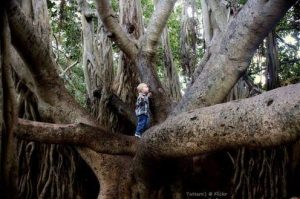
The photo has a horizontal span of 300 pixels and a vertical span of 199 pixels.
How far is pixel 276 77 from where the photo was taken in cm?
Answer: 378

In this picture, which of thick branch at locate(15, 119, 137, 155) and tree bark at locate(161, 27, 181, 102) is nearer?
thick branch at locate(15, 119, 137, 155)

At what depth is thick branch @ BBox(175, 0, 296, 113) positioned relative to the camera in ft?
Result: 8.95

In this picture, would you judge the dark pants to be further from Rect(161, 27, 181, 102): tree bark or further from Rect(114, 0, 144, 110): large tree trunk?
Rect(161, 27, 181, 102): tree bark

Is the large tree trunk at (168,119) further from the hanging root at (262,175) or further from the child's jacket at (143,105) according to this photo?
the hanging root at (262,175)

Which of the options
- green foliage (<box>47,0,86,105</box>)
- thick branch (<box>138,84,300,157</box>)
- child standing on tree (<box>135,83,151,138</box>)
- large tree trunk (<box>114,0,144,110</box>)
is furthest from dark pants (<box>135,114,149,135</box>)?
green foliage (<box>47,0,86,105</box>)

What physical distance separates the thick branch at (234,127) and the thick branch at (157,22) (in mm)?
1668

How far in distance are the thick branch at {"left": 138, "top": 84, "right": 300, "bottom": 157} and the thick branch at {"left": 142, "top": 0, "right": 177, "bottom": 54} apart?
1.67 meters

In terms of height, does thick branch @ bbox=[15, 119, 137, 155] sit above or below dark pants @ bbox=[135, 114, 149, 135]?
below

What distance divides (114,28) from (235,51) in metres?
1.82

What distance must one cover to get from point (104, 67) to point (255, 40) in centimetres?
306

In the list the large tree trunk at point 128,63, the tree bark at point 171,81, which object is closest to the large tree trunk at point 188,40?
the tree bark at point 171,81

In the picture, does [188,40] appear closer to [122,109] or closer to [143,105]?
[122,109]

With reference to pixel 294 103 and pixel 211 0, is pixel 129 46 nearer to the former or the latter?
pixel 211 0

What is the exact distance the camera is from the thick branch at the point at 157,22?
4176mm
